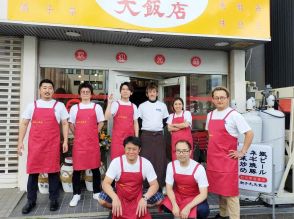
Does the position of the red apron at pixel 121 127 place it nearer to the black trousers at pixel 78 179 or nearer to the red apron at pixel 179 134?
the black trousers at pixel 78 179

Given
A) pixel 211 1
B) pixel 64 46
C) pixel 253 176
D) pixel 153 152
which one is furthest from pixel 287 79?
pixel 64 46

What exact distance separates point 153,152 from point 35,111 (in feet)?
6.51

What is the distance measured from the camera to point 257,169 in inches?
174

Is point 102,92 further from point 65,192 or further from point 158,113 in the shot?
point 65,192

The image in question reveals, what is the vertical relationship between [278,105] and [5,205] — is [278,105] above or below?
above

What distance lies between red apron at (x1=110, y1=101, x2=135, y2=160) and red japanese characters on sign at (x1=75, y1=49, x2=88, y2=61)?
1678 mm

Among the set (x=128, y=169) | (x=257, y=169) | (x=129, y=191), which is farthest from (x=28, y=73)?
(x=257, y=169)

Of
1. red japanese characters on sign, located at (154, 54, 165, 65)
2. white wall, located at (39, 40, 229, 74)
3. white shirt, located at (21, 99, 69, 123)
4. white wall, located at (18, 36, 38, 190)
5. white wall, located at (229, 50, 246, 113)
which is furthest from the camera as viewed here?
white wall, located at (229, 50, 246, 113)

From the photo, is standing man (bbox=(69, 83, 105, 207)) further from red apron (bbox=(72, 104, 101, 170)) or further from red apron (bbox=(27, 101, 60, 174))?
red apron (bbox=(27, 101, 60, 174))

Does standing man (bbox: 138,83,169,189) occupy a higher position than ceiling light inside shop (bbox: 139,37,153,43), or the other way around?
ceiling light inside shop (bbox: 139,37,153,43)

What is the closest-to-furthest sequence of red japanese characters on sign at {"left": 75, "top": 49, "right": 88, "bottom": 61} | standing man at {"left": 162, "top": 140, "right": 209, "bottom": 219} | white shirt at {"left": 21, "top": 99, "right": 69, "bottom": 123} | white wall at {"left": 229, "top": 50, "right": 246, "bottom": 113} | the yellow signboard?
standing man at {"left": 162, "top": 140, "right": 209, "bottom": 219} → white shirt at {"left": 21, "top": 99, "right": 69, "bottom": 123} → the yellow signboard → red japanese characters on sign at {"left": 75, "top": 49, "right": 88, "bottom": 61} → white wall at {"left": 229, "top": 50, "right": 246, "bottom": 113}

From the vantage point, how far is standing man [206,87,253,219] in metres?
3.75

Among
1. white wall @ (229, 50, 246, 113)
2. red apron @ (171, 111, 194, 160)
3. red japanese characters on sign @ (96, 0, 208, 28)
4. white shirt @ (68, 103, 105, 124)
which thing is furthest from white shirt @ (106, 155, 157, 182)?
white wall @ (229, 50, 246, 113)

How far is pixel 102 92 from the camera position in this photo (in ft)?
19.7
